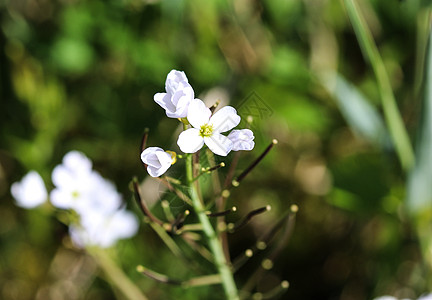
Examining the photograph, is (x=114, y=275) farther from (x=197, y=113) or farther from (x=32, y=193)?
(x=197, y=113)

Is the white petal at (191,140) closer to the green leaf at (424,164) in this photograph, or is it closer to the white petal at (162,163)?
the white petal at (162,163)

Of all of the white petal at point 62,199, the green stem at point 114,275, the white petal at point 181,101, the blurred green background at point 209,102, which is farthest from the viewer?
the blurred green background at point 209,102

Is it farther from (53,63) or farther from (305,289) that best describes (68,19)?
(305,289)

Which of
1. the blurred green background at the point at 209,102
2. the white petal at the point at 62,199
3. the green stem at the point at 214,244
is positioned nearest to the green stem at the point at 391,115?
the blurred green background at the point at 209,102

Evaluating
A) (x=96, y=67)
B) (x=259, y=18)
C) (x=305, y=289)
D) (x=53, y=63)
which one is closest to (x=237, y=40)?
(x=259, y=18)

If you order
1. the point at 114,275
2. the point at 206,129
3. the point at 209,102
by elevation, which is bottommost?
the point at 114,275

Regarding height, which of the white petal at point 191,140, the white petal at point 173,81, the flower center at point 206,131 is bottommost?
the white petal at point 191,140

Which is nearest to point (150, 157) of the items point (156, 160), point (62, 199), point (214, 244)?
point (156, 160)
